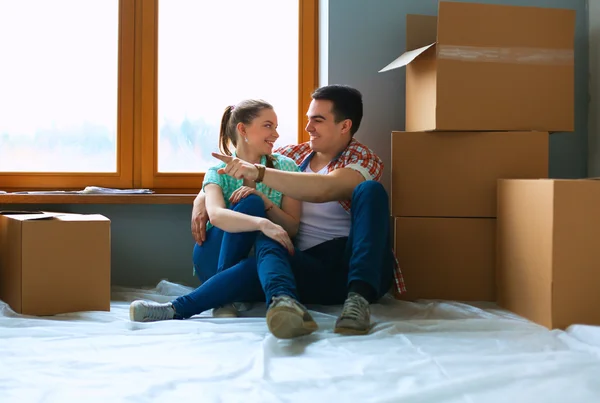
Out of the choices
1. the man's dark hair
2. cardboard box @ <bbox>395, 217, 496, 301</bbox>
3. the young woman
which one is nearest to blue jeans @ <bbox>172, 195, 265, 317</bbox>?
the young woman

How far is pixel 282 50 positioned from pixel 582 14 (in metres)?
1.15

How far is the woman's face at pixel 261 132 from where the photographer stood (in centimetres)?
208

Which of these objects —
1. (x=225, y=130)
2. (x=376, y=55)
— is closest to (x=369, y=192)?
(x=225, y=130)

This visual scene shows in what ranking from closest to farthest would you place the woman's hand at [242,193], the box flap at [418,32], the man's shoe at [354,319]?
the man's shoe at [354,319] → the woman's hand at [242,193] → the box flap at [418,32]

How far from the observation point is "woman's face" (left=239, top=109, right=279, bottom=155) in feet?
6.81

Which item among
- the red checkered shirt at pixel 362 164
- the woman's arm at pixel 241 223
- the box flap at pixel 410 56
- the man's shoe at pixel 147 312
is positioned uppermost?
the box flap at pixel 410 56

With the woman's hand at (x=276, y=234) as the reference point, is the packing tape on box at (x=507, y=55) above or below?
above

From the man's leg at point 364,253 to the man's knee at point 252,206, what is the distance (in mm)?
271

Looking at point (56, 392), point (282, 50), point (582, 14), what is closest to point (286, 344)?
point (56, 392)

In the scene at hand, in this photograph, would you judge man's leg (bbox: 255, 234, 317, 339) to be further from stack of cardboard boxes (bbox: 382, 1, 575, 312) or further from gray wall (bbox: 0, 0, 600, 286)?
Result: gray wall (bbox: 0, 0, 600, 286)

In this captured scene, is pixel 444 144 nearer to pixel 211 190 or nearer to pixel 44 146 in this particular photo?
pixel 211 190

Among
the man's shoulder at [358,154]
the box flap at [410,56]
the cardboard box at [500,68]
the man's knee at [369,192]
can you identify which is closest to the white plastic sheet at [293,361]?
the man's knee at [369,192]

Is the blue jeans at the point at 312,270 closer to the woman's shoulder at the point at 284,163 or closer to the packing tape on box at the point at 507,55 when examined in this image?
the woman's shoulder at the point at 284,163

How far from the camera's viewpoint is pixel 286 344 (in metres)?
1.51
